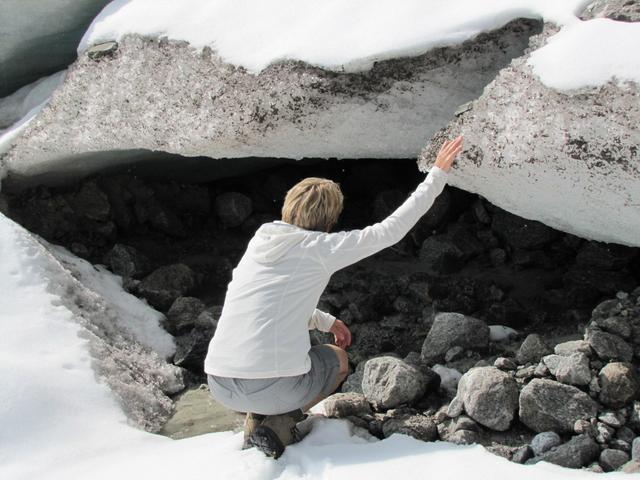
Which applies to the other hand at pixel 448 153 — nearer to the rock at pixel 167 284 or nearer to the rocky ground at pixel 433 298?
the rocky ground at pixel 433 298

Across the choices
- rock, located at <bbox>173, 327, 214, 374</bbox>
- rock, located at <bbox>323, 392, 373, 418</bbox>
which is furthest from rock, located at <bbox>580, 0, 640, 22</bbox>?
rock, located at <bbox>173, 327, 214, 374</bbox>

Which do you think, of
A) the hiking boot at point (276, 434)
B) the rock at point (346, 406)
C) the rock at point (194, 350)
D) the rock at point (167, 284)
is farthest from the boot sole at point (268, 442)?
the rock at point (167, 284)

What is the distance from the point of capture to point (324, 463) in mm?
2559

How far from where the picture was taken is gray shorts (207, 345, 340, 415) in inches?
102

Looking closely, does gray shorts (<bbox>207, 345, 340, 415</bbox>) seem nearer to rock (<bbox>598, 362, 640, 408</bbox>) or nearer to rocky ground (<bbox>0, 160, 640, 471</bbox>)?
rocky ground (<bbox>0, 160, 640, 471</bbox>)

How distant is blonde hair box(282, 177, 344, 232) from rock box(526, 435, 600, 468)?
985mm

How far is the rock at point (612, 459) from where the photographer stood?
2508 millimetres

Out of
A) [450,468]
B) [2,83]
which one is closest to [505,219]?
[450,468]

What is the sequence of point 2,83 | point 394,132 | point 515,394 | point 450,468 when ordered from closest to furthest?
point 450,468, point 515,394, point 394,132, point 2,83

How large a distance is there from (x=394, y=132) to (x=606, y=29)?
0.98 metres

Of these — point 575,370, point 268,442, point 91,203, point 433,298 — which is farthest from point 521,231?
point 91,203

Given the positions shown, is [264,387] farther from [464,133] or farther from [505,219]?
[505,219]

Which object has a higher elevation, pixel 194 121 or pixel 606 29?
pixel 606 29

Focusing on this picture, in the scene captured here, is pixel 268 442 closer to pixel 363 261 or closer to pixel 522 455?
pixel 522 455
